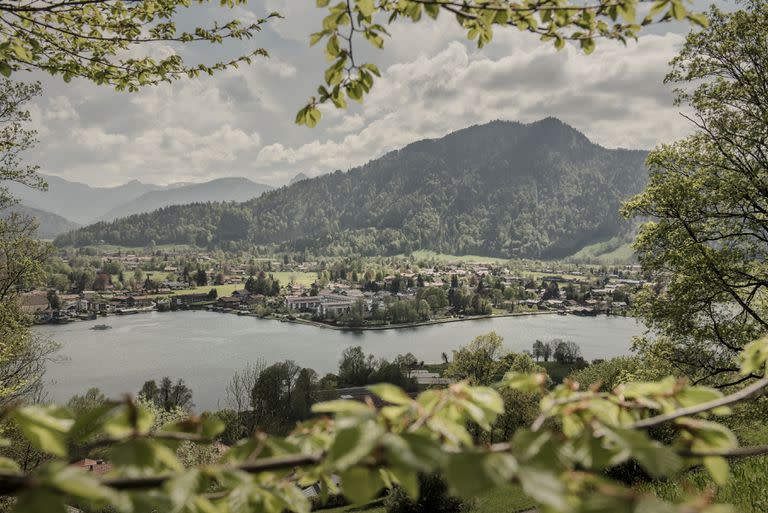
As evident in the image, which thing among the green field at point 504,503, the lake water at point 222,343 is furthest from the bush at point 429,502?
the lake water at point 222,343

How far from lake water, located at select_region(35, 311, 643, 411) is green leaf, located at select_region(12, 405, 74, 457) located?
43.6 m

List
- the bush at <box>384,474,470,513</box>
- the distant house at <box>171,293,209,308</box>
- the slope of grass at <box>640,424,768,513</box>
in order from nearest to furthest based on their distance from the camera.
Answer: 1. the slope of grass at <box>640,424,768,513</box>
2. the bush at <box>384,474,470,513</box>
3. the distant house at <box>171,293,209,308</box>

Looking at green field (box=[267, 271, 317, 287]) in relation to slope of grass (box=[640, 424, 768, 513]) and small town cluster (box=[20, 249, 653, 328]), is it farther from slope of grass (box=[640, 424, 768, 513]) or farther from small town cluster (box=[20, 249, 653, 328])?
slope of grass (box=[640, 424, 768, 513])

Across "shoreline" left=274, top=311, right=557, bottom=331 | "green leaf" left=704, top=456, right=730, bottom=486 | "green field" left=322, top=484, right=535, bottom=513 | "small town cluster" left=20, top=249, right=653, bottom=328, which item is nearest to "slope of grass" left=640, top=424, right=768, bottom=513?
A: "green leaf" left=704, top=456, right=730, bottom=486

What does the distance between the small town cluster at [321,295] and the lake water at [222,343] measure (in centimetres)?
554

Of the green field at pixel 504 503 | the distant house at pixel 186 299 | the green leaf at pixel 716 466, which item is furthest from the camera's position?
the distant house at pixel 186 299

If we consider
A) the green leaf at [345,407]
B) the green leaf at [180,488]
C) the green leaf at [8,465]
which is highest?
the green leaf at [345,407]

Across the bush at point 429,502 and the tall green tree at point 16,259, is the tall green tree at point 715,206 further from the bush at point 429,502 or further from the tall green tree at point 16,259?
the tall green tree at point 16,259

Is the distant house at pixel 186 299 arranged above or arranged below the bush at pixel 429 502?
above

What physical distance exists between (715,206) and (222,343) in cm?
6598

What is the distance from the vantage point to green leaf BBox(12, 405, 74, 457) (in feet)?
2.95

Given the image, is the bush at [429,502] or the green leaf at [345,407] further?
the bush at [429,502]

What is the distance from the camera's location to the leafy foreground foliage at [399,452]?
0.74 m

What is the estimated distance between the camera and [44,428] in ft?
3.05
